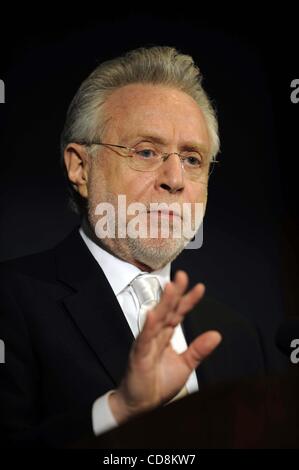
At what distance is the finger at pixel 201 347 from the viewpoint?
4.25 feet

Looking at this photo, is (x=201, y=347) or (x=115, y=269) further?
(x=115, y=269)

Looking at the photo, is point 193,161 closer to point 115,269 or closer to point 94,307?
point 115,269

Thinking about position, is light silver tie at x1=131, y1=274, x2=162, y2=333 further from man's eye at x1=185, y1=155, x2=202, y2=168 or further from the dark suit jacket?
man's eye at x1=185, y1=155, x2=202, y2=168

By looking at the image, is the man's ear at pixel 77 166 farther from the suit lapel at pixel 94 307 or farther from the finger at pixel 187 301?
the finger at pixel 187 301

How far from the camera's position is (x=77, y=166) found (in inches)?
68.3

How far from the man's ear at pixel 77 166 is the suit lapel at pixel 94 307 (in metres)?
0.15

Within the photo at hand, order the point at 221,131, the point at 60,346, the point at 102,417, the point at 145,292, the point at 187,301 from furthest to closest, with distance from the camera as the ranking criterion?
1. the point at 221,131
2. the point at 145,292
3. the point at 60,346
4. the point at 102,417
5. the point at 187,301

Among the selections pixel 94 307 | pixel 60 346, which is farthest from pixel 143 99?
pixel 60 346

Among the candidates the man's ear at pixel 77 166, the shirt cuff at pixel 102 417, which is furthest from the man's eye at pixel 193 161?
the shirt cuff at pixel 102 417

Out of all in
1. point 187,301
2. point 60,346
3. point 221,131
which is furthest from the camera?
point 221,131

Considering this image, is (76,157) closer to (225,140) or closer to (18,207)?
(18,207)

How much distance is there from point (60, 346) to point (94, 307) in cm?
14

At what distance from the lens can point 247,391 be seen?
1654mm

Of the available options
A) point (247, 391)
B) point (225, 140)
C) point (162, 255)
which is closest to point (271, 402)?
point (247, 391)
